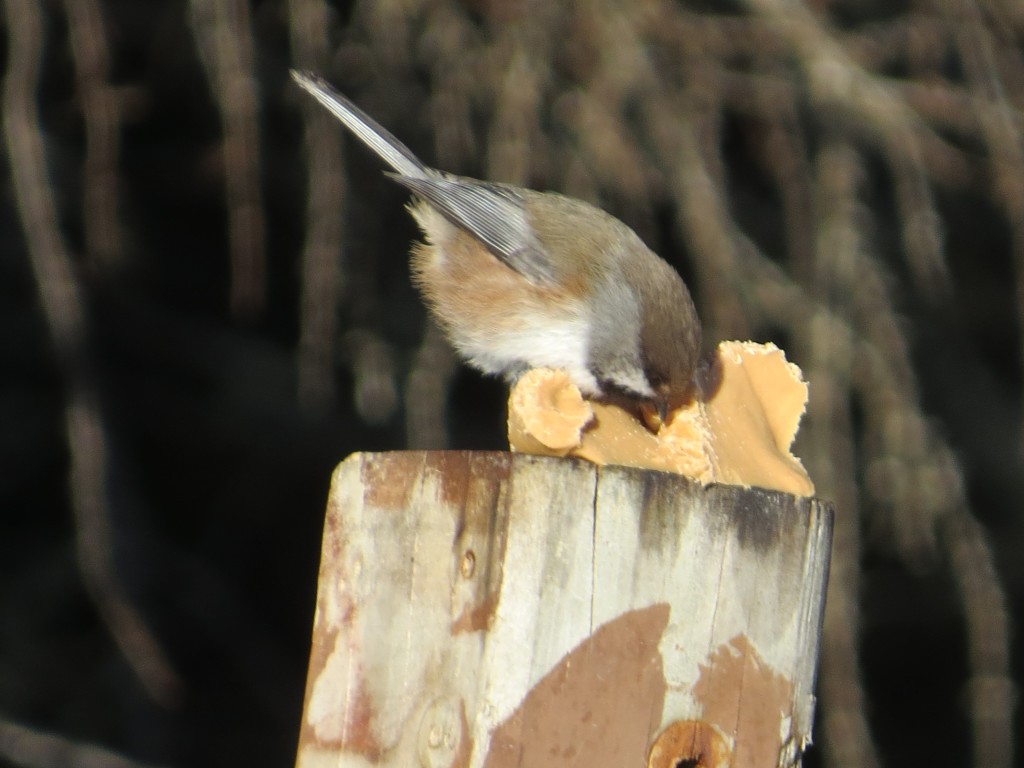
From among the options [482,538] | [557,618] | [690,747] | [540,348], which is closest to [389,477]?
[482,538]

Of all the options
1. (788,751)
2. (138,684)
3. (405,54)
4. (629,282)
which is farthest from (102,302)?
(788,751)

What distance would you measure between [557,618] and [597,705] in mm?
121

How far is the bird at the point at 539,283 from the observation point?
9.77 feet

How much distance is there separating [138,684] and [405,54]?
2.48m

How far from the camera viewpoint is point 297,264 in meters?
5.00

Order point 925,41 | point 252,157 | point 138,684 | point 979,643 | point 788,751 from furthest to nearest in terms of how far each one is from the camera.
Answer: point 138,684 < point 925,41 < point 979,643 < point 252,157 < point 788,751

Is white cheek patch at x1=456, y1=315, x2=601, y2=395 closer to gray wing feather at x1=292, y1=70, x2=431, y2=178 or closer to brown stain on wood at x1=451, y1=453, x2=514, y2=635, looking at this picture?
gray wing feather at x1=292, y1=70, x2=431, y2=178

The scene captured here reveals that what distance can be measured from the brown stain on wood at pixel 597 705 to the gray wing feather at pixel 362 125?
218cm

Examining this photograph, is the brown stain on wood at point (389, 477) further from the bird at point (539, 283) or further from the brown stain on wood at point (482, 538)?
the bird at point (539, 283)

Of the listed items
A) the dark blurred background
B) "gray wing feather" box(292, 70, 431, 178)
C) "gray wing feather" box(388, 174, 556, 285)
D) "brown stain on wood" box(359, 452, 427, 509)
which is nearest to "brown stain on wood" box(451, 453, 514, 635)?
"brown stain on wood" box(359, 452, 427, 509)

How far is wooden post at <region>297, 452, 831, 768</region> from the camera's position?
5.09ft

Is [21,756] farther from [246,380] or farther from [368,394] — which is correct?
[246,380]

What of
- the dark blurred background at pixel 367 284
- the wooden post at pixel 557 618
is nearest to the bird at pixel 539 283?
the dark blurred background at pixel 367 284

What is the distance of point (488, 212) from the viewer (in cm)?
364
